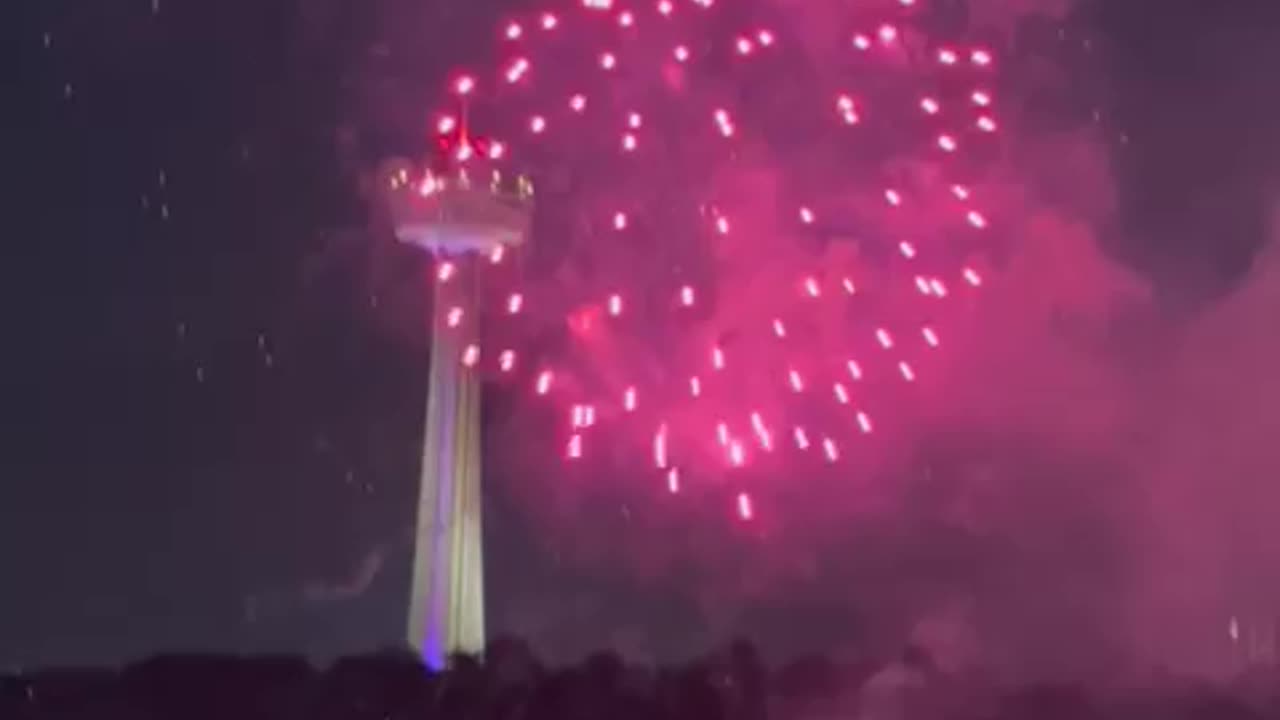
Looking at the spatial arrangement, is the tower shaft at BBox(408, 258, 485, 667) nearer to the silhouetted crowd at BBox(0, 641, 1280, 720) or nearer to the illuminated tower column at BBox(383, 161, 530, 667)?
the illuminated tower column at BBox(383, 161, 530, 667)

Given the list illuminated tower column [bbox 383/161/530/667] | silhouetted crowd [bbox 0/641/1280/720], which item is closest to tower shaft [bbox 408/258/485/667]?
illuminated tower column [bbox 383/161/530/667]

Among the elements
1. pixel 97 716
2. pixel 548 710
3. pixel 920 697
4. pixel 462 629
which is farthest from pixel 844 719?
pixel 462 629

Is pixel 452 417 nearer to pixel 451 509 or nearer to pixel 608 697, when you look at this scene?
pixel 451 509

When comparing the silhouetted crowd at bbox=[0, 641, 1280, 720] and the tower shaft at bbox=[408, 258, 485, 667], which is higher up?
the tower shaft at bbox=[408, 258, 485, 667]

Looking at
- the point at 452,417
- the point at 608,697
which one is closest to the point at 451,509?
the point at 452,417

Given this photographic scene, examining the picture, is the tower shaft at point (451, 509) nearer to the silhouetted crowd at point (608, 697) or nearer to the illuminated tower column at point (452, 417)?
the illuminated tower column at point (452, 417)

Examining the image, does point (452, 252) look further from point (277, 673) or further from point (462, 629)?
point (277, 673)
